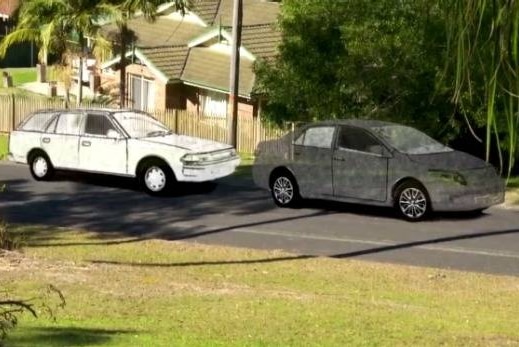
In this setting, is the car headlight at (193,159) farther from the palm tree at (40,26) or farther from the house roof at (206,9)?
the house roof at (206,9)

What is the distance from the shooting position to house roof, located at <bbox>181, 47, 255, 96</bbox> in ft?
118

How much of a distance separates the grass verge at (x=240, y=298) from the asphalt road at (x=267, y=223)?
697 millimetres

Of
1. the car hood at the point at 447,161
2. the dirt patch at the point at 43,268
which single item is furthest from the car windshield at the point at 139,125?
the dirt patch at the point at 43,268

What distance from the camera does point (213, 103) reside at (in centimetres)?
3778

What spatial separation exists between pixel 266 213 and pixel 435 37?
17.5 feet

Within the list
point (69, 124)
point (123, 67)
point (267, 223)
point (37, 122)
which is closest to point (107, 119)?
point (69, 124)

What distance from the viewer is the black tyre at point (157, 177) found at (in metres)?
20.9

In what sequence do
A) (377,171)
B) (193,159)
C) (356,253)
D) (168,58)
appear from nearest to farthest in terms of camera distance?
1. (356,253)
2. (377,171)
3. (193,159)
4. (168,58)

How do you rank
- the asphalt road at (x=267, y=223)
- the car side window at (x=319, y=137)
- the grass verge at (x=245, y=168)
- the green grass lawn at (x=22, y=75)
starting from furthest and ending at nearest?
the green grass lawn at (x=22, y=75)
the grass verge at (x=245, y=168)
the car side window at (x=319, y=137)
the asphalt road at (x=267, y=223)

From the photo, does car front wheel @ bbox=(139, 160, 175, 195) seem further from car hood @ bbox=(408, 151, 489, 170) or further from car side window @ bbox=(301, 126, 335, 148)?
car hood @ bbox=(408, 151, 489, 170)

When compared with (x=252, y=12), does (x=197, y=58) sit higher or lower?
lower

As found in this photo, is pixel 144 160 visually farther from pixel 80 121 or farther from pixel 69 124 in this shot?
pixel 69 124

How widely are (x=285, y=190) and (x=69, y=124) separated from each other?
201 inches

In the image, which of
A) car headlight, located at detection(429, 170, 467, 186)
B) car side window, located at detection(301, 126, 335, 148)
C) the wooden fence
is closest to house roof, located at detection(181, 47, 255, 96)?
the wooden fence
